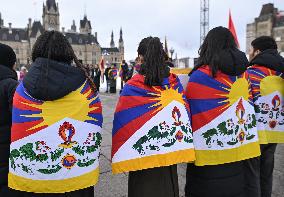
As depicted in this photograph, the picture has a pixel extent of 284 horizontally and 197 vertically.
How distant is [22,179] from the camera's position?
8.02ft

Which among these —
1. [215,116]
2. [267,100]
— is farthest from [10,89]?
[267,100]

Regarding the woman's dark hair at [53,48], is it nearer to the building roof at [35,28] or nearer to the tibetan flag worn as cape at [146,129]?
the tibetan flag worn as cape at [146,129]

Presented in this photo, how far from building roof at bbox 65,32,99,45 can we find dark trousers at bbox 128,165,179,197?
109033 millimetres

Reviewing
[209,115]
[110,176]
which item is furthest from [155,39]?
[110,176]

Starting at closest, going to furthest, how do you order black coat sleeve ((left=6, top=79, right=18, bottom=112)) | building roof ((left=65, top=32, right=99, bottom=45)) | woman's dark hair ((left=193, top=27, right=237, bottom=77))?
black coat sleeve ((left=6, top=79, right=18, bottom=112)), woman's dark hair ((left=193, top=27, right=237, bottom=77)), building roof ((left=65, top=32, right=99, bottom=45))

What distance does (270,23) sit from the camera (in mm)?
78562

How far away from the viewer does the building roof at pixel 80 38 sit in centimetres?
10925

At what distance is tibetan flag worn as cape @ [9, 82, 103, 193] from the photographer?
2.40m

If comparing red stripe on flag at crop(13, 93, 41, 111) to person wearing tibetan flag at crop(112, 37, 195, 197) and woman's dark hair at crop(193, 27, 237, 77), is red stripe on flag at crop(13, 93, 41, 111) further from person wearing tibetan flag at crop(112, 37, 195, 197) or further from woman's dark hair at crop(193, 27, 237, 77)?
woman's dark hair at crop(193, 27, 237, 77)

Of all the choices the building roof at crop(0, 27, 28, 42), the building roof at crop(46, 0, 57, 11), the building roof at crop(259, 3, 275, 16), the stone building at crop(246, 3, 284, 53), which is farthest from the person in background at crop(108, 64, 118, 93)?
the building roof at crop(0, 27, 28, 42)

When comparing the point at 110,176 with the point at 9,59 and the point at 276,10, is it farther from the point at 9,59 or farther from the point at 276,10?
the point at 276,10

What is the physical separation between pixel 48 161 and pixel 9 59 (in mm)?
974

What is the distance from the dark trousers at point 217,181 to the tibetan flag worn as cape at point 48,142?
3.51 ft

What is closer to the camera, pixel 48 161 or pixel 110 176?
pixel 48 161
